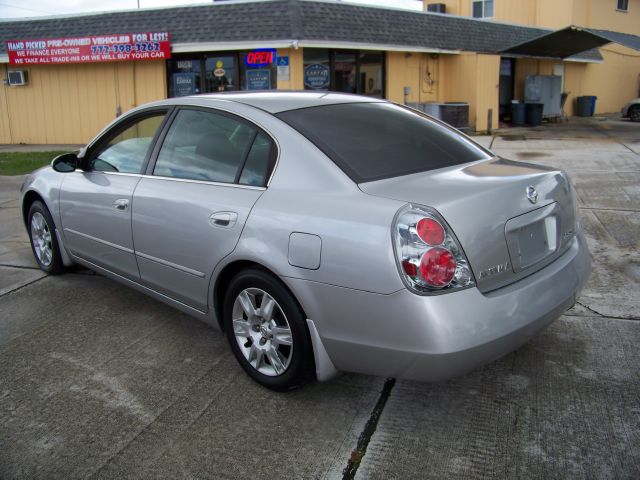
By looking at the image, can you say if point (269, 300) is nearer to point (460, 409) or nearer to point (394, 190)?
point (394, 190)

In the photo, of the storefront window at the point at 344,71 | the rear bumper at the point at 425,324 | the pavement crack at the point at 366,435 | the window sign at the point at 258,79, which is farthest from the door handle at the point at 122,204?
the storefront window at the point at 344,71

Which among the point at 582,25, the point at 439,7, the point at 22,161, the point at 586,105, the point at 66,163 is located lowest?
the point at 22,161

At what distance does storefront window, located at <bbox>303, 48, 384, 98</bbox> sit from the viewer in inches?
671

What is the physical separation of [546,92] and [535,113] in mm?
1544

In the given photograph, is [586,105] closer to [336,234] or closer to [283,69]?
[283,69]

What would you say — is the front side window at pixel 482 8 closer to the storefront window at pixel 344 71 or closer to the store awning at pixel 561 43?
the store awning at pixel 561 43

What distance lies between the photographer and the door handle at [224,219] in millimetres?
3312

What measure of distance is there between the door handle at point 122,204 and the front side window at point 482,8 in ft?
81.6

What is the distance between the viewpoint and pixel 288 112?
11.6ft

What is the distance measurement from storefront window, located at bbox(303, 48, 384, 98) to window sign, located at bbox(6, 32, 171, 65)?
3.92 m

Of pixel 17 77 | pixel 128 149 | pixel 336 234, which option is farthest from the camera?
pixel 17 77

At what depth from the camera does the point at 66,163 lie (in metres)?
4.79

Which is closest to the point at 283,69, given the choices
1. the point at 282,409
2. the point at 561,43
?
the point at 561,43

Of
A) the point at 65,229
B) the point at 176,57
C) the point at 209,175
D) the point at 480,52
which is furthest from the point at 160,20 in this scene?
the point at 209,175
